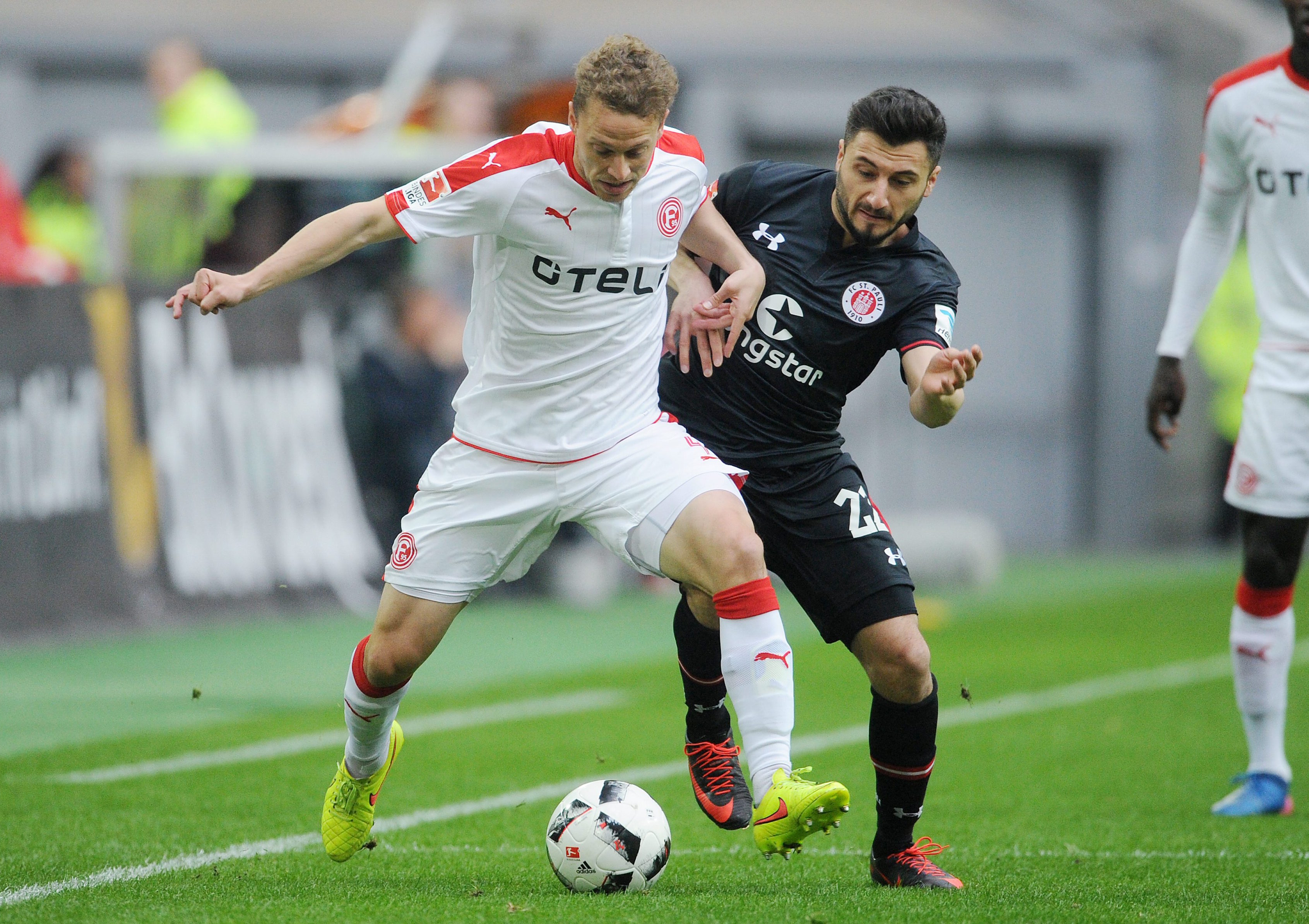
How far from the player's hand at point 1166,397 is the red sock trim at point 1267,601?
63cm

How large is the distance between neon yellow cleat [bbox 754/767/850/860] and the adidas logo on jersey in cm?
148

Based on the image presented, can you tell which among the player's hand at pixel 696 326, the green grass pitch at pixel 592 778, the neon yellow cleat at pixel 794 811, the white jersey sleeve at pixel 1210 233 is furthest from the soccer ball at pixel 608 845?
the white jersey sleeve at pixel 1210 233

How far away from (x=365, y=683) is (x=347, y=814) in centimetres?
41

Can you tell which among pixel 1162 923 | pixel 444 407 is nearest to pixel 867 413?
pixel 444 407

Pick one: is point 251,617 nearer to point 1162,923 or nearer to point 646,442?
point 646,442

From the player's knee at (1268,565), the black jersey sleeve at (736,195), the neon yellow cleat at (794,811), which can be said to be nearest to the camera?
the neon yellow cleat at (794,811)

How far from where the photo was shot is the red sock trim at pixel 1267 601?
639cm

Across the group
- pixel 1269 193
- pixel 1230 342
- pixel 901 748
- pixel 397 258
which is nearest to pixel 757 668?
pixel 901 748

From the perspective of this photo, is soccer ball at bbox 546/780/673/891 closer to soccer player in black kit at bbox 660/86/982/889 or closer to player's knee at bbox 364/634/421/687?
soccer player in black kit at bbox 660/86/982/889

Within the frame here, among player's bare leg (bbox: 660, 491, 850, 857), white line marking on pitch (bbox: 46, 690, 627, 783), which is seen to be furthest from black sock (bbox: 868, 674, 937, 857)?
white line marking on pitch (bbox: 46, 690, 627, 783)

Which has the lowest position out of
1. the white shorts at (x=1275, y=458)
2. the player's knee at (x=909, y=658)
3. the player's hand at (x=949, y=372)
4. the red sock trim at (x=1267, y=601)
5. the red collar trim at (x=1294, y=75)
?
the red sock trim at (x=1267, y=601)

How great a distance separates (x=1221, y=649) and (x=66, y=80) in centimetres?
1245

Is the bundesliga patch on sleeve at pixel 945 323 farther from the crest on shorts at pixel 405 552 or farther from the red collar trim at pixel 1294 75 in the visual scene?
the red collar trim at pixel 1294 75

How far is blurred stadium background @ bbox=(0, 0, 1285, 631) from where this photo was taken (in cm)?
1065
